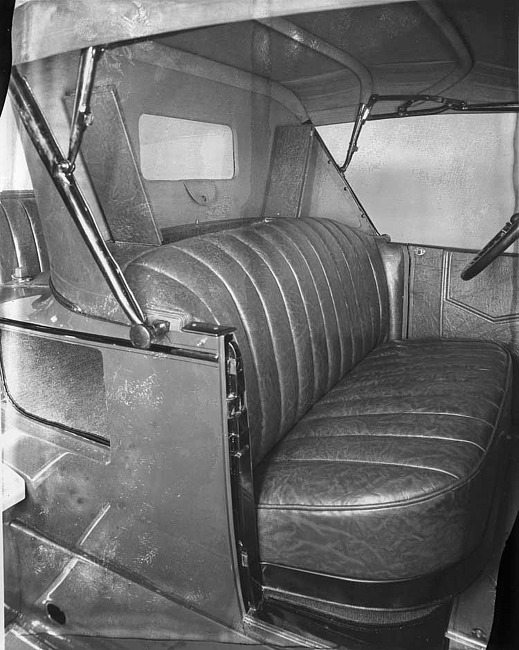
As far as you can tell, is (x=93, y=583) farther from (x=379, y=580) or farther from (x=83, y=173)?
(x=83, y=173)

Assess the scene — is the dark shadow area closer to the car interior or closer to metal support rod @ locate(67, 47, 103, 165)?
the car interior

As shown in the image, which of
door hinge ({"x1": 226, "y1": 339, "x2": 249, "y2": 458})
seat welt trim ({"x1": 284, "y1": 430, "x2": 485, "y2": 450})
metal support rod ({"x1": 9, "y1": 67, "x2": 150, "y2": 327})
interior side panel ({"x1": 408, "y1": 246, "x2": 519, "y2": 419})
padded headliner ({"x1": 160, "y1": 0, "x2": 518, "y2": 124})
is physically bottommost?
seat welt trim ({"x1": 284, "y1": 430, "x2": 485, "y2": 450})

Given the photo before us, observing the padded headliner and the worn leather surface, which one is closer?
the padded headliner

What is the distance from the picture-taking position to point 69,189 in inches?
34.6

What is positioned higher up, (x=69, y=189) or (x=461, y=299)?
(x=69, y=189)

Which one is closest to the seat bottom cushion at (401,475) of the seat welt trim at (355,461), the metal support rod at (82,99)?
the seat welt trim at (355,461)

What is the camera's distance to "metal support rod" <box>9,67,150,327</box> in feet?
2.89

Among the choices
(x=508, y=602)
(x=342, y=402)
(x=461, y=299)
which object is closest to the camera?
(x=508, y=602)

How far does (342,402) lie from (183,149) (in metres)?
0.58

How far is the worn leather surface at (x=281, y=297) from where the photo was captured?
944 millimetres

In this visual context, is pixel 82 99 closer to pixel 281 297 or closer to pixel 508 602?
pixel 281 297

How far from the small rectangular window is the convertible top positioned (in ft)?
0.32

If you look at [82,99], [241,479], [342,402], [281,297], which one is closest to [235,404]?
[241,479]

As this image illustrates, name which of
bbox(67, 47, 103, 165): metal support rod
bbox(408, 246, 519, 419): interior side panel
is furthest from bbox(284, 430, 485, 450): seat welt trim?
bbox(67, 47, 103, 165): metal support rod
